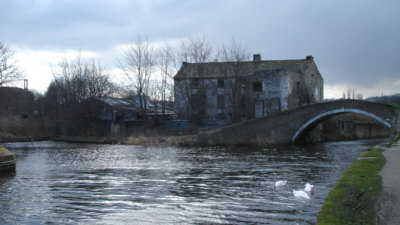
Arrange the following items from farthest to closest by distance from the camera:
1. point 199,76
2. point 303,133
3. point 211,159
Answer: point 199,76 < point 303,133 < point 211,159

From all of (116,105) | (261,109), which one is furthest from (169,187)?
(116,105)

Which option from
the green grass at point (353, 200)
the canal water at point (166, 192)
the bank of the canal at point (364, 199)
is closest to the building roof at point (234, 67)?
the canal water at point (166, 192)

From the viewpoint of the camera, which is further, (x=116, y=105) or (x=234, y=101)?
(x=116, y=105)

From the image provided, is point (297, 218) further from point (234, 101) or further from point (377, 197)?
point (234, 101)

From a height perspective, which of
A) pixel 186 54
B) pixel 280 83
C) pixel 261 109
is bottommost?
pixel 261 109

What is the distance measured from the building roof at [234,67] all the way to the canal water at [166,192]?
25.4m

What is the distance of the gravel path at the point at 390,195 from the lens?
308 inches

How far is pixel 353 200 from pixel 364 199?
27 centimetres

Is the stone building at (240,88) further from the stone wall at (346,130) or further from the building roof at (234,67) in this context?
the stone wall at (346,130)

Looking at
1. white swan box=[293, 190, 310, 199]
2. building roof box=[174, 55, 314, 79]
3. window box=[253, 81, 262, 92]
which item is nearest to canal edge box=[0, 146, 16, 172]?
white swan box=[293, 190, 310, 199]

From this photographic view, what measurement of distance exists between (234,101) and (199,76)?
5777 mm

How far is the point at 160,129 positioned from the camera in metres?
45.2

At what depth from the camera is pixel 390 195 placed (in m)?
9.62

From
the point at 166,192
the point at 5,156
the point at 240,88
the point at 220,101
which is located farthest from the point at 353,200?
the point at 220,101
